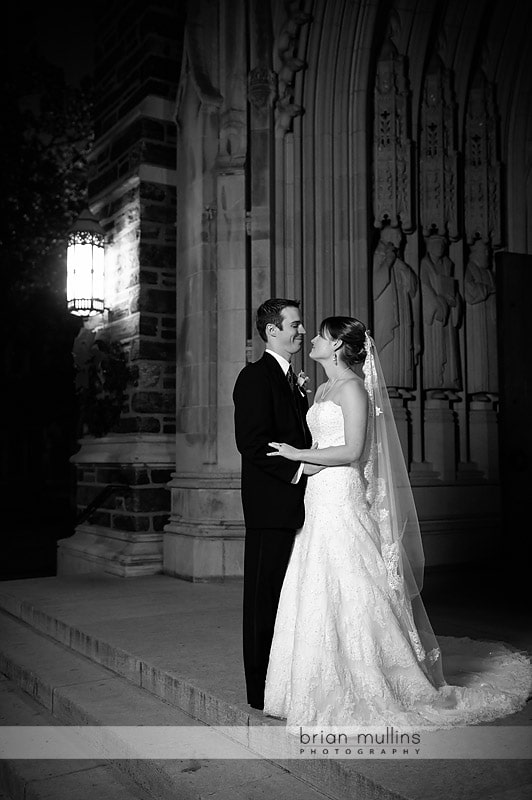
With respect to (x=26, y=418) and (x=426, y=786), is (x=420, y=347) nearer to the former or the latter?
(x=426, y=786)

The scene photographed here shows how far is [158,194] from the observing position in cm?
786

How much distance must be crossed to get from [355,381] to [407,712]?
136 cm

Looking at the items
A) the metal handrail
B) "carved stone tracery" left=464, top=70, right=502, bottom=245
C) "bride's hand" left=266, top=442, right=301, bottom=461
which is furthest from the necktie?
"carved stone tracery" left=464, top=70, right=502, bottom=245

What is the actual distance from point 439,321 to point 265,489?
Answer: 4.55 m

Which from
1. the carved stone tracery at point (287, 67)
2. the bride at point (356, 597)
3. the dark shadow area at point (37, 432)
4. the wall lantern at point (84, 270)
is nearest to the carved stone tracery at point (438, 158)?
the carved stone tracery at point (287, 67)

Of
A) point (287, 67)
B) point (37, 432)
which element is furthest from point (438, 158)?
point (37, 432)

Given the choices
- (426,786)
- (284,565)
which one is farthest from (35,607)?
(426,786)

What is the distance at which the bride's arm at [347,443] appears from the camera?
3.37m

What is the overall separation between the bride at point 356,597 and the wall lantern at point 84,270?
193 inches

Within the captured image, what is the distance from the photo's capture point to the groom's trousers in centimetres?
342

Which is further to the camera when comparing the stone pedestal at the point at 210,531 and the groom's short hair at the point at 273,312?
the stone pedestal at the point at 210,531

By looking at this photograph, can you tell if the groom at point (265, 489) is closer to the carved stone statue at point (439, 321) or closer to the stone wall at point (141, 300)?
the stone wall at point (141, 300)

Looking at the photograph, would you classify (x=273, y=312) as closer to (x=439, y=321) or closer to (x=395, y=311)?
(x=395, y=311)

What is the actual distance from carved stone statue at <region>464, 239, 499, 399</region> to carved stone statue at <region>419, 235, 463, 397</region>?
0.19 m
